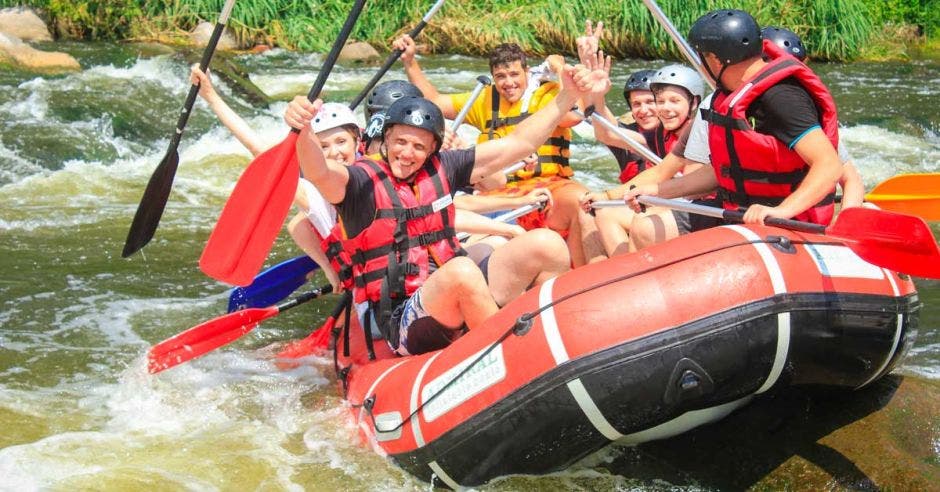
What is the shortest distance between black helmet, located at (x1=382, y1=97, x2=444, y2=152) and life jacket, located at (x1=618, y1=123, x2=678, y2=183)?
1506mm

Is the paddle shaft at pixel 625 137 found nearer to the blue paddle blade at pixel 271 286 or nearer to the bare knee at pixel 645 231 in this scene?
the bare knee at pixel 645 231

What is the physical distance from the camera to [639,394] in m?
3.45

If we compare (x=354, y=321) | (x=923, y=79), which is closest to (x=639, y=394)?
(x=354, y=321)

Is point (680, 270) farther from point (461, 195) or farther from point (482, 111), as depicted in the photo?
point (482, 111)

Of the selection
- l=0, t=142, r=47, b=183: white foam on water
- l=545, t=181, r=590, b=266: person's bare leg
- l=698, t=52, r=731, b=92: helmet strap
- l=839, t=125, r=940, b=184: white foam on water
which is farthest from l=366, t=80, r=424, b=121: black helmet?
l=839, t=125, r=940, b=184: white foam on water

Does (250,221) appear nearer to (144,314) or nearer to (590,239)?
(590,239)

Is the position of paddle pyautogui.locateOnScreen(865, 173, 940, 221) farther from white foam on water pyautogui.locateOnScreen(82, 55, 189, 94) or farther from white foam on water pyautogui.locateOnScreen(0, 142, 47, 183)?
white foam on water pyautogui.locateOnScreen(82, 55, 189, 94)

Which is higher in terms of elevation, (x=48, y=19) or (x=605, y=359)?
(x=605, y=359)

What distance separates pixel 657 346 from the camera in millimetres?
3416

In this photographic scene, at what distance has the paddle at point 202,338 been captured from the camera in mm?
4883

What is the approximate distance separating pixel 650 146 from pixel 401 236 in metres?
1.88

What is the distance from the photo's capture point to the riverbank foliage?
1451 cm

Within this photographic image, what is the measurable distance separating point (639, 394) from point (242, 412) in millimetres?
1895

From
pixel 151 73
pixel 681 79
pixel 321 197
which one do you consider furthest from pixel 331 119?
pixel 151 73
